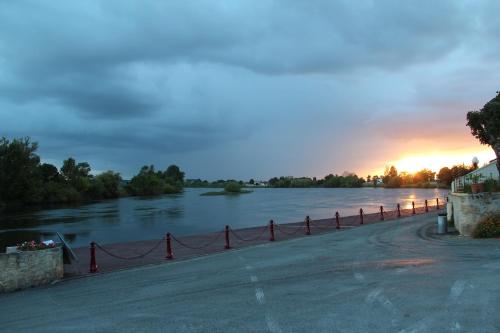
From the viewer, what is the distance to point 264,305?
8305 millimetres

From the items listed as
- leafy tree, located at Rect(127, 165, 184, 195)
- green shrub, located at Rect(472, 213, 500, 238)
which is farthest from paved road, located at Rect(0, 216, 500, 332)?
leafy tree, located at Rect(127, 165, 184, 195)

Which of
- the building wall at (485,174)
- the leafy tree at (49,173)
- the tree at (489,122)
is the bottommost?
the building wall at (485,174)

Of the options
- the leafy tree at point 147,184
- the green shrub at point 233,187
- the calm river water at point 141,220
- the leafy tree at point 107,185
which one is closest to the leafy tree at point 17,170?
the calm river water at point 141,220

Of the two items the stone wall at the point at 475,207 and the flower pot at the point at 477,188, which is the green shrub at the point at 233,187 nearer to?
the stone wall at the point at 475,207

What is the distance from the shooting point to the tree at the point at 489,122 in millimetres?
21750

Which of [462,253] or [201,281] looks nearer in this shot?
[201,281]

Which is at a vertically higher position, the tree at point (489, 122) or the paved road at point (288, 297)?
the tree at point (489, 122)

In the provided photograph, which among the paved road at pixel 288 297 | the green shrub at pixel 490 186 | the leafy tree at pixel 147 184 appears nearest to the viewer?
the paved road at pixel 288 297

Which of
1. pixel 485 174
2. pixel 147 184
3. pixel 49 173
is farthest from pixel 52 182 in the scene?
pixel 485 174

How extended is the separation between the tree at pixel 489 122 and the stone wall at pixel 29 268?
1876cm

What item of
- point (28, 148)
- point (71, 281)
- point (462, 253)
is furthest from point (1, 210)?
point (462, 253)

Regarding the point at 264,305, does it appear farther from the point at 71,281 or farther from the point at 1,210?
the point at 1,210

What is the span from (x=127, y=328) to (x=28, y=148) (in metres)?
108

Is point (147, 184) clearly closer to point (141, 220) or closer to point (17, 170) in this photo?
point (17, 170)
